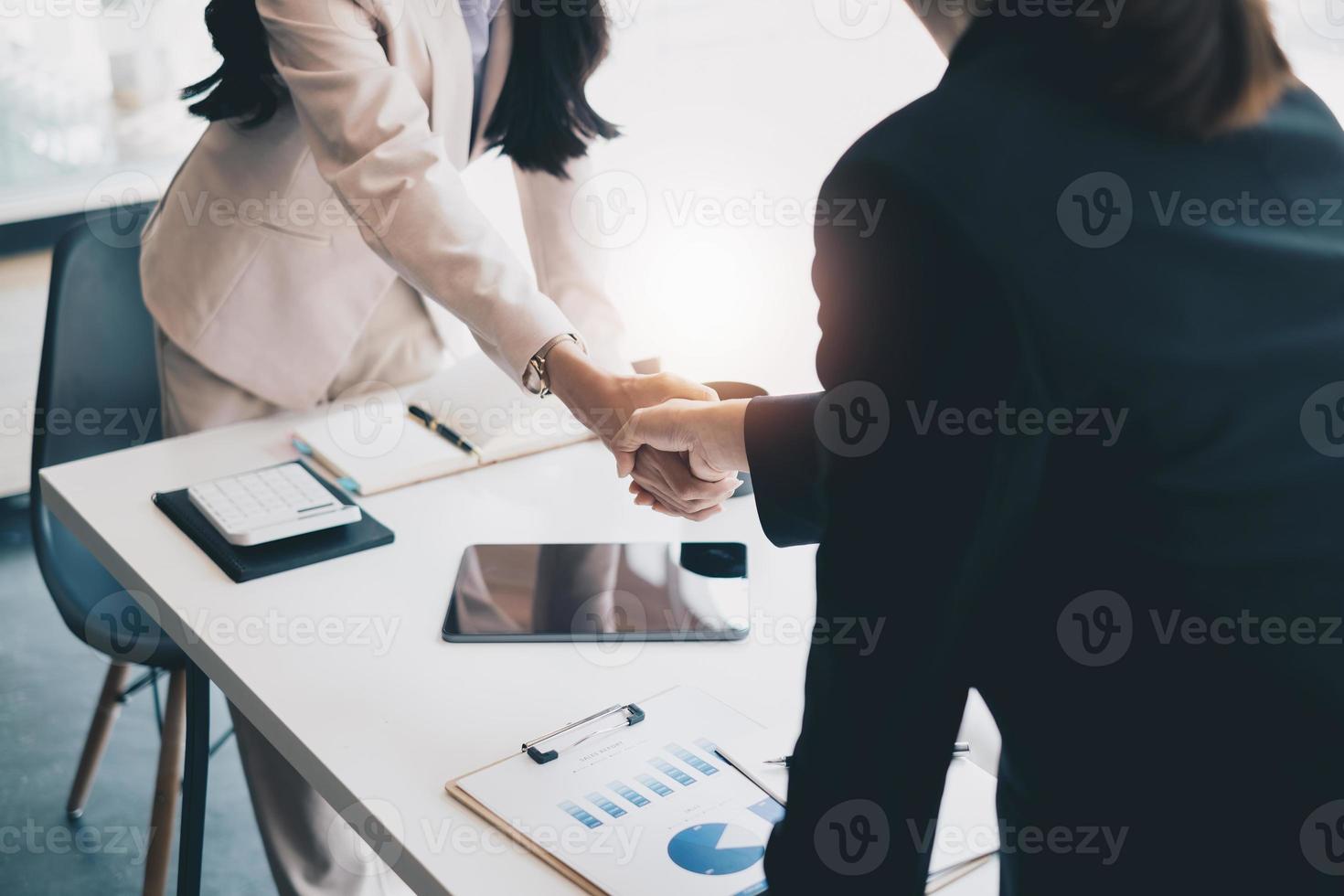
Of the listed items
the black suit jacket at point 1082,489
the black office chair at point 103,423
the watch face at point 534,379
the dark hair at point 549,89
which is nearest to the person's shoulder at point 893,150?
the black suit jacket at point 1082,489

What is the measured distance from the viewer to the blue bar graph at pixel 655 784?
2.92 ft

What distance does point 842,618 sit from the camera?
0.69 m

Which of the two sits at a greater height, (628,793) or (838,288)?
(838,288)

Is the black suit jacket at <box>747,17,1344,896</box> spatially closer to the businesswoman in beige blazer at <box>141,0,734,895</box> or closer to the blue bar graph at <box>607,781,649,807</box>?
the blue bar graph at <box>607,781,649,807</box>

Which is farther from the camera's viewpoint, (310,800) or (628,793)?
(310,800)

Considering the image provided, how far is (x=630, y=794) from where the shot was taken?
89 centimetres

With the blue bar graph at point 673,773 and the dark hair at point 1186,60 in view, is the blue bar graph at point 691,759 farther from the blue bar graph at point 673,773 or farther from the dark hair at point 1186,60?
the dark hair at point 1186,60

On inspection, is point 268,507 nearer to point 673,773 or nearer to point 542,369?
point 542,369

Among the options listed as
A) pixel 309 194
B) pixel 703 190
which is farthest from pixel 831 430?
pixel 703 190

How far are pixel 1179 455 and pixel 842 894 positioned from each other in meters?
0.31

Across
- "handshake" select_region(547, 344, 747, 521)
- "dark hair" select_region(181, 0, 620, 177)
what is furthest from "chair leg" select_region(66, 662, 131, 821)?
"handshake" select_region(547, 344, 747, 521)

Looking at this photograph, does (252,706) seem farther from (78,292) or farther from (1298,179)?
(78,292)

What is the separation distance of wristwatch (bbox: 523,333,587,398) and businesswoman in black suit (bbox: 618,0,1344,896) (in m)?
0.61

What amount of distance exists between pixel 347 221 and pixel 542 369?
0.41 m
